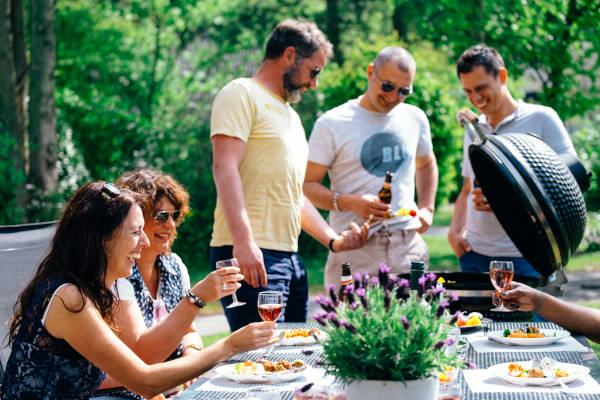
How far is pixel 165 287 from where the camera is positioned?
3.51 m

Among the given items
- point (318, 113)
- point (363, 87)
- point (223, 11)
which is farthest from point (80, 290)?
point (223, 11)

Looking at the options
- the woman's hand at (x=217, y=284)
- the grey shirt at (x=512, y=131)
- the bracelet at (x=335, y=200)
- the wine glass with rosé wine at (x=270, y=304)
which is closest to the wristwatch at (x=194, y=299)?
the woman's hand at (x=217, y=284)

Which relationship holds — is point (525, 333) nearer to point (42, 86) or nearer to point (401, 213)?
point (401, 213)

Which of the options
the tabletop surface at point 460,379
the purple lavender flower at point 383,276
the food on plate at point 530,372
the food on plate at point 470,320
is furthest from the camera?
the food on plate at point 470,320

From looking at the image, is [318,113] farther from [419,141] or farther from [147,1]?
[419,141]

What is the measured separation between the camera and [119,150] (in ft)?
44.3

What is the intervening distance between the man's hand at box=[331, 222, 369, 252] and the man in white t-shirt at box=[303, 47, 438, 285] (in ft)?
0.43

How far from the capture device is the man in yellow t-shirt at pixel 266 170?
371 centimetres

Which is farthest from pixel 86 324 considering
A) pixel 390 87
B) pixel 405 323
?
pixel 390 87

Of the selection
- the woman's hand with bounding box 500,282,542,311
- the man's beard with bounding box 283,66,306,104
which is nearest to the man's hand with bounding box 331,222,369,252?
the man's beard with bounding box 283,66,306,104

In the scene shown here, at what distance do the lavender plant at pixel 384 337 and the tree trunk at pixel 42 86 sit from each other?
28.4 ft

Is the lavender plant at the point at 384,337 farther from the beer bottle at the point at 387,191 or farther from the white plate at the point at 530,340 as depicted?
the beer bottle at the point at 387,191

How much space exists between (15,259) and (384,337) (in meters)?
2.08

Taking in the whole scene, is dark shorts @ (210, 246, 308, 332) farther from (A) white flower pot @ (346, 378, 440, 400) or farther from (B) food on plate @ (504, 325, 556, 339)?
(A) white flower pot @ (346, 378, 440, 400)
